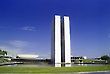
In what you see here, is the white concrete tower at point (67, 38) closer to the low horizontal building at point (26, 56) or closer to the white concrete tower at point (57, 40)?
the white concrete tower at point (57, 40)

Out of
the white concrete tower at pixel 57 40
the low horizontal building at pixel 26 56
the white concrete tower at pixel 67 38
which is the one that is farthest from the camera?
the low horizontal building at pixel 26 56

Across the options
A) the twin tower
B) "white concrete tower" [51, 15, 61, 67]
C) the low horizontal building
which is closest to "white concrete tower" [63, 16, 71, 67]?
the twin tower

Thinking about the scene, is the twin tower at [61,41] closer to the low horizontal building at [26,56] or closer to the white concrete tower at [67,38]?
the white concrete tower at [67,38]

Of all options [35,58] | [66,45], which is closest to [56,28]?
[66,45]

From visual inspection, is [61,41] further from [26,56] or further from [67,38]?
[26,56]

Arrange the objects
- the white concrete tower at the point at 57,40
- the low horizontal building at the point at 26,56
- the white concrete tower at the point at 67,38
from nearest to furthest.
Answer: the white concrete tower at the point at 57,40 → the white concrete tower at the point at 67,38 → the low horizontal building at the point at 26,56

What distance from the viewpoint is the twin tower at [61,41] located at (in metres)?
104

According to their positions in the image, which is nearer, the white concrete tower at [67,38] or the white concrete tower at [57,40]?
the white concrete tower at [57,40]

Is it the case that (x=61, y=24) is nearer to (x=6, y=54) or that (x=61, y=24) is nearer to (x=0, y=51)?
(x=0, y=51)

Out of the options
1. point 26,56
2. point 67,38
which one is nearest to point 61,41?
point 67,38

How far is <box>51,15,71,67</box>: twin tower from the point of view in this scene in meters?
104

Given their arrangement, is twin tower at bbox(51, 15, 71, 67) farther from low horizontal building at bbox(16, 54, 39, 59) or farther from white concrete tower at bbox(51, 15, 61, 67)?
low horizontal building at bbox(16, 54, 39, 59)

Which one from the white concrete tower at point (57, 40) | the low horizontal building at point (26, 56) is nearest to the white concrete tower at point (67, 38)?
the white concrete tower at point (57, 40)

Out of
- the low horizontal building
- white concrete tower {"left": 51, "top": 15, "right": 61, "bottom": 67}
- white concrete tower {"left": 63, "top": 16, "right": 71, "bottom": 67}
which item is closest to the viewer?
white concrete tower {"left": 51, "top": 15, "right": 61, "bottom": 67}
